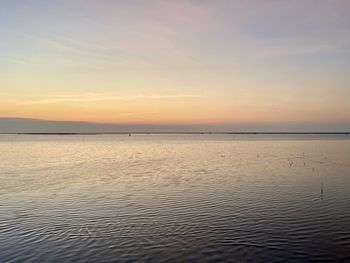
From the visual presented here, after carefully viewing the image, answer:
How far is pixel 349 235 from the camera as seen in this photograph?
17578mm

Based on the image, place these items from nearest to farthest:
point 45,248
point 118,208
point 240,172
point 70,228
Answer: point 45,248 → point 70,228 → point 118,208 → point 240,172

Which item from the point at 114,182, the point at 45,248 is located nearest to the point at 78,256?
the point at 45,248

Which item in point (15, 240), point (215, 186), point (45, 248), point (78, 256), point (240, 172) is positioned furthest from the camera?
point (240, 172)

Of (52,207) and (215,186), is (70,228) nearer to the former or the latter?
(52,207)

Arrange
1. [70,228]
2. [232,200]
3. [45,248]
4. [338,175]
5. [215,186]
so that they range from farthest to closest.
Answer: [338,175]
[215,186]
[232,200]
[70,228]
[45,248]

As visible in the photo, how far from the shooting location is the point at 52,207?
24719 mm

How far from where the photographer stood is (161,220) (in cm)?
2075

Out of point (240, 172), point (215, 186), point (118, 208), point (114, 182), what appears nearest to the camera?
point (118, 208)

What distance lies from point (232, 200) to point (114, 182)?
14880 mm

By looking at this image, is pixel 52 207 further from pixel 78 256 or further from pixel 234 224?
pixel 234 224

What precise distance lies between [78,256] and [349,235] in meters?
12.6

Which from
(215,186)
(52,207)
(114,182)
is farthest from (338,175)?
(52,207)

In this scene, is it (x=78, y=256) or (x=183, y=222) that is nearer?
(x=78, y=256)

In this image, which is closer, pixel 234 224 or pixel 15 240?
pixel 15 240
